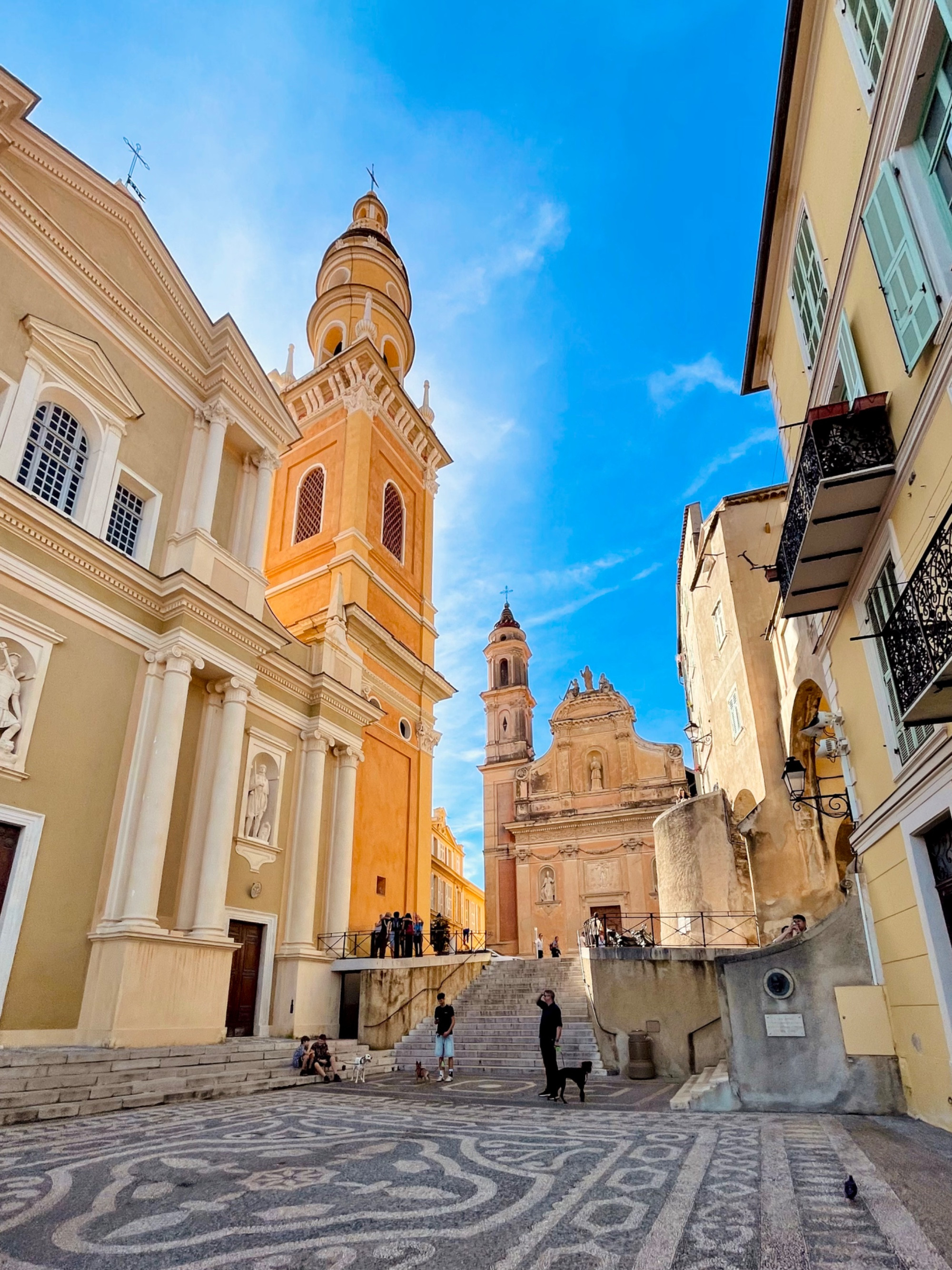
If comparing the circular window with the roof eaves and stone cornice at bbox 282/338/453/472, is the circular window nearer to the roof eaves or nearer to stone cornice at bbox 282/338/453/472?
the roof eaves

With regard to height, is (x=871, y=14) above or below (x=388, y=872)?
above

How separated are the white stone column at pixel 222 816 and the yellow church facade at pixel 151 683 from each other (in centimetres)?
4

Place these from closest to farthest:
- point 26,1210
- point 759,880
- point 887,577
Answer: point 26,1210
point 887,577
point 759,880

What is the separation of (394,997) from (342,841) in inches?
147

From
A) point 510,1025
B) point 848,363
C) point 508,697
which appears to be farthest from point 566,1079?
point 508,697

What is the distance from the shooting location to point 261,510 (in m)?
17.6

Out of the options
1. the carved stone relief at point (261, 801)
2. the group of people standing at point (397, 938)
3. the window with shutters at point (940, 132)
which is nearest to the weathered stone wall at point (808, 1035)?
the window with shutters at point (940, 132)

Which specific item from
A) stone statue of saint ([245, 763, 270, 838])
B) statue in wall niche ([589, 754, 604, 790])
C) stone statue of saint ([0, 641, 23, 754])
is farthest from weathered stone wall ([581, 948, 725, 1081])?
statue in wall niche ([589, 754, 604, 790])

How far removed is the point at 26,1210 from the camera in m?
4.15

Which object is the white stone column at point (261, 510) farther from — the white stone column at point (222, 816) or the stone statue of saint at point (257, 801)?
the stone statue of saint at point (257, 801)

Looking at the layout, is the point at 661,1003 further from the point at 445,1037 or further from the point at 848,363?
the point at 848,363

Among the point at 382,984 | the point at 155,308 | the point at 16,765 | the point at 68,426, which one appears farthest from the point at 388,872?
the point at 155,308

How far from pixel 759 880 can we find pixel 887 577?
1038 cm

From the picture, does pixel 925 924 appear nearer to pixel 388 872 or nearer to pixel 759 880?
pixel 759 880
